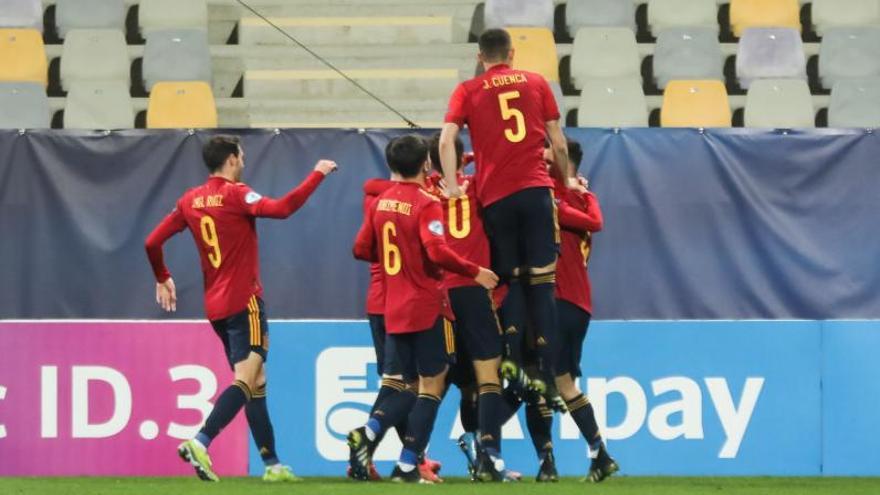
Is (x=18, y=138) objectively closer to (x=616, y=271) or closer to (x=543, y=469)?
(x=616, y=271)

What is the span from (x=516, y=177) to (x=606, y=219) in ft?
15.4

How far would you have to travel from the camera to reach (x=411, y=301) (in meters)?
9.50

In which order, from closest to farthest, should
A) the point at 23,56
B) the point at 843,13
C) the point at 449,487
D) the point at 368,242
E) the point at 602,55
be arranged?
the point at 449,487 → the point at 368,242 → the point at 23,56 → the point at 602,55 → the point at 843,13

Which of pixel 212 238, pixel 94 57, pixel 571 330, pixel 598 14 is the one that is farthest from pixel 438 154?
pixel 598 14

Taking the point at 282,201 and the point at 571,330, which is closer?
the point at 282,201

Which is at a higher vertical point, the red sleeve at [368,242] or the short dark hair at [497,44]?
the short dark hair at [497,44]

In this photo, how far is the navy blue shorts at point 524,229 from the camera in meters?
9.35

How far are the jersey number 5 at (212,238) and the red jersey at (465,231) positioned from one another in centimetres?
119

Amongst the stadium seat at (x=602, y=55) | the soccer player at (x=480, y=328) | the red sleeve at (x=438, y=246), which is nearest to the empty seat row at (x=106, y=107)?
the stadium seat at (x=602, y=55)

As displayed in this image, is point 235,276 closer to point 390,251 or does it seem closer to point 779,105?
point 390,251

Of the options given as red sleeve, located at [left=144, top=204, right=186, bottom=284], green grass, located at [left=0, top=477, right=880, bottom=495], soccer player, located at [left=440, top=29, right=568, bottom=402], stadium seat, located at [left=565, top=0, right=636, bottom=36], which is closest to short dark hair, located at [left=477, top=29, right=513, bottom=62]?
soccer player, located at [left=440, top=29, right=568, bottom=402]

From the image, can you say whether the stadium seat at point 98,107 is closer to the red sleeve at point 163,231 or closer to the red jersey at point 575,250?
the red sleeve at point 163,231

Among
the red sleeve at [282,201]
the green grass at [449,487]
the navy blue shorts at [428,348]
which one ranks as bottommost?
the green grass at [449,487]

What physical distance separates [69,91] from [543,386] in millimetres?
7013
